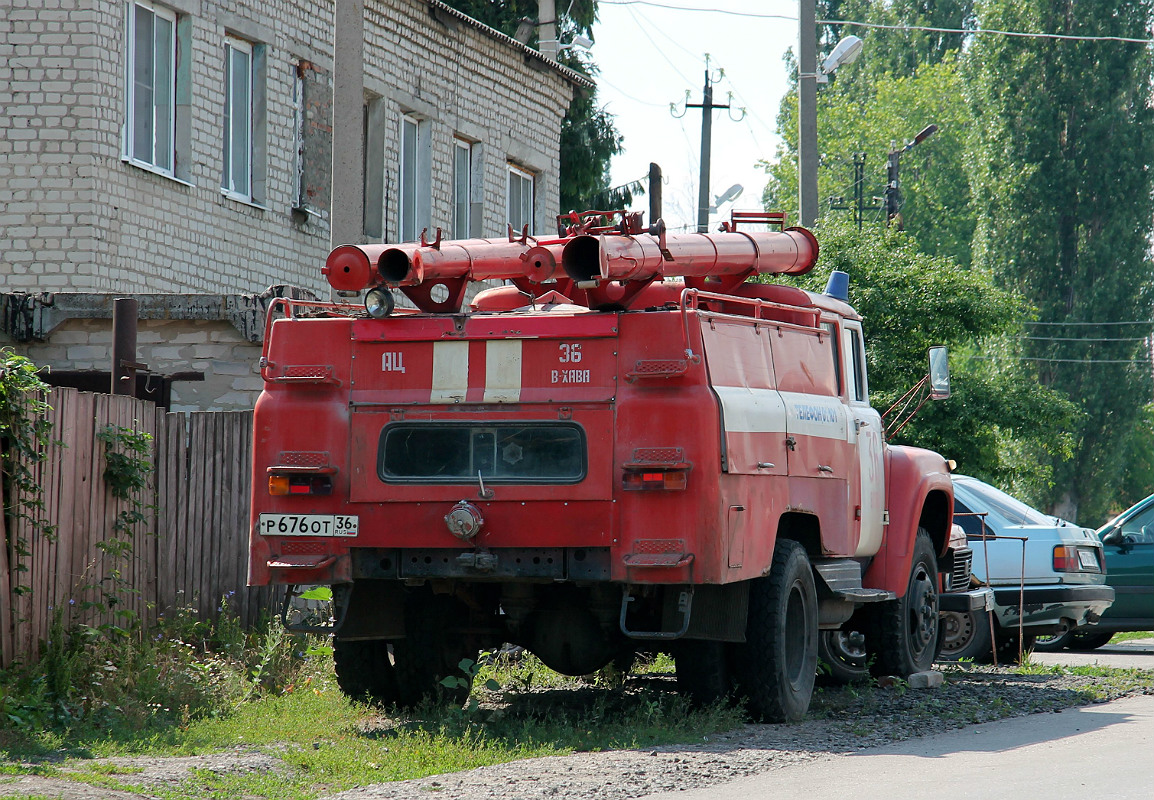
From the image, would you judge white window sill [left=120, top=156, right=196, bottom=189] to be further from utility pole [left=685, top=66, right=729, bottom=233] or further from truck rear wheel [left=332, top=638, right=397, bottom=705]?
utility pole [left=685, top=66, right=729, bottom=233]

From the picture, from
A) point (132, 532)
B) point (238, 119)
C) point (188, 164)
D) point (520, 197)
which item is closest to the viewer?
point (132, 532)

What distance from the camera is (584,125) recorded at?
1133 inches

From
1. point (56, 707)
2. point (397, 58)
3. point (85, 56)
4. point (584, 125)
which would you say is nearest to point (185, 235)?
point (85, 56)

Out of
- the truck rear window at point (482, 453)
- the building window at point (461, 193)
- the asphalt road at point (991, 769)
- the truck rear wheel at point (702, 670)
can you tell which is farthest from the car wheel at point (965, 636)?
the building window at point (461, 193)

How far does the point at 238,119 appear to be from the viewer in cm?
1666

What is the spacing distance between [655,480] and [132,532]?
3657 millimetres

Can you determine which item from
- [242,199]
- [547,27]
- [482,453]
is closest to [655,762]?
[482,453]

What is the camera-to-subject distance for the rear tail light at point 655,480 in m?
8.16

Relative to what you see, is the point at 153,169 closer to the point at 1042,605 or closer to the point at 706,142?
the point at 1042,605

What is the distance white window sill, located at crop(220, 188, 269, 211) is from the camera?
16230 millimetres

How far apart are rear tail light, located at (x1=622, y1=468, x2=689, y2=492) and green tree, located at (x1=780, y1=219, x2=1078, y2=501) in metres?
13.9

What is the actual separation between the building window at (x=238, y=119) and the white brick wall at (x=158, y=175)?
20cm

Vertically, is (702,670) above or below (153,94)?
below

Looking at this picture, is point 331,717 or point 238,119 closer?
point 331,717
